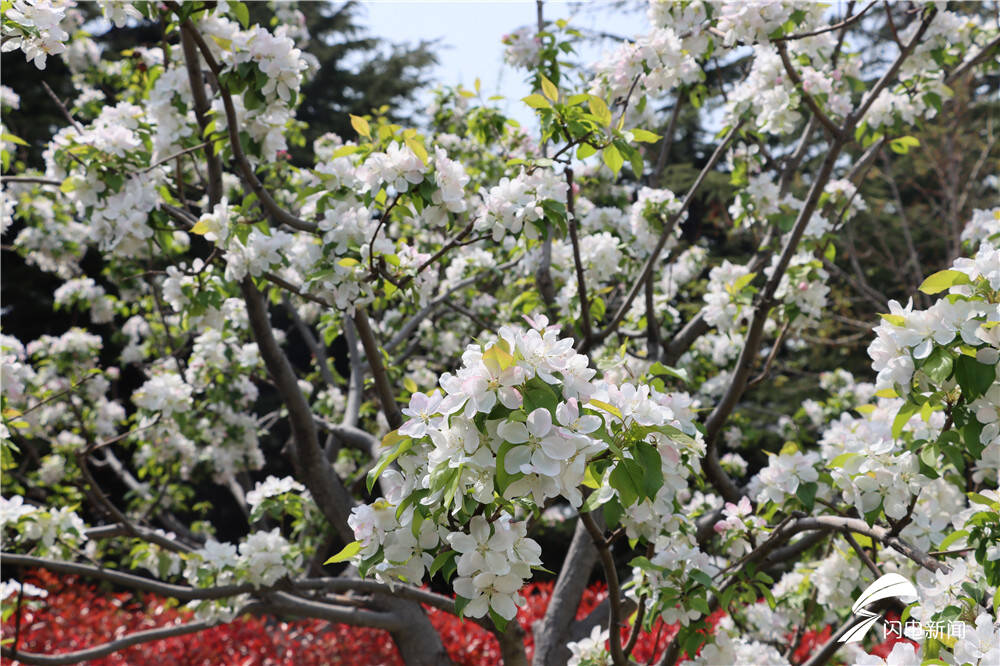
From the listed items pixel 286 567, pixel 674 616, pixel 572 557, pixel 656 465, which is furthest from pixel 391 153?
pixel 572 557

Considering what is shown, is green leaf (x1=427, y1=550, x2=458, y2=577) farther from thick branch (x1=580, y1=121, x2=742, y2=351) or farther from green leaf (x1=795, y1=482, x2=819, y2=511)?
thick branch (x1=580, y1=121, x2=742, y2=351)

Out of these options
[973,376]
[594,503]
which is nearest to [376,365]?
[594,503]

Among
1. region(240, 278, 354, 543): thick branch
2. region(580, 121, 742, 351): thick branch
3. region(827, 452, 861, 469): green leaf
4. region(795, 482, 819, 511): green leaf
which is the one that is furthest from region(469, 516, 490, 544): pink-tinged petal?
region(240, 278, 354, 543): thick branch

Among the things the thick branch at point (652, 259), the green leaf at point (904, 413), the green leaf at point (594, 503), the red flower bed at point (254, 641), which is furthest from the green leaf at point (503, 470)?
the red flower bed at point (254, 641)

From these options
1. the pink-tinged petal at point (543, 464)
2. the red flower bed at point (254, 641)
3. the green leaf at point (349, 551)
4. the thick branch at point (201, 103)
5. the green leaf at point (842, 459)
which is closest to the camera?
the pink-tinged petal at point (543, 464)

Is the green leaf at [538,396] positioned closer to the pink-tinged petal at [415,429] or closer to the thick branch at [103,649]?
the pink-tinged petal at [415,429]

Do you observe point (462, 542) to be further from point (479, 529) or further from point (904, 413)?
point (904, 413)

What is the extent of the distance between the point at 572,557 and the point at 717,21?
6.76 ft

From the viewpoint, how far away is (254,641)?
4.32m

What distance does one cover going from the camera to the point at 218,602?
2834 mm

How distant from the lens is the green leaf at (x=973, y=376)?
1378 millimetres

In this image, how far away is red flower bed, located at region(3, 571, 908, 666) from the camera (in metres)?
4.11

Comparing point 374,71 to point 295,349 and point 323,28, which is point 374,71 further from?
point 295,349

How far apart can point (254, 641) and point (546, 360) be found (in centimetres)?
380
